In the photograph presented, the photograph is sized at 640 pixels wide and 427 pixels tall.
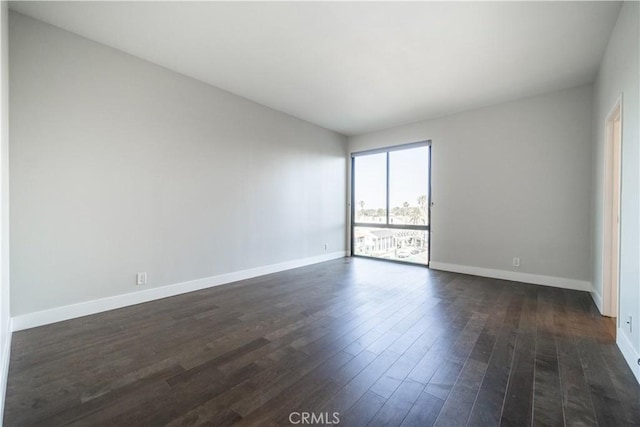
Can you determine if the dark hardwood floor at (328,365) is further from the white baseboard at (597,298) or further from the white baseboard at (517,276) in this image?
the white baseboard at (517,276)

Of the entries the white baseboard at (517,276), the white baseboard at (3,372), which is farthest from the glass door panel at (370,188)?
the white baseboard at (3,372)

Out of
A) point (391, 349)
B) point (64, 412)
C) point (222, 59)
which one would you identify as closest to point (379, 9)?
point (222, 59)

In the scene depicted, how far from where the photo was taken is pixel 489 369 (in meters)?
1.84

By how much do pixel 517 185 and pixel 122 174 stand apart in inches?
211

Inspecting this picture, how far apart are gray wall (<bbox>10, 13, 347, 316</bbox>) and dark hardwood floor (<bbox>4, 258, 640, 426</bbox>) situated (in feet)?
1.71

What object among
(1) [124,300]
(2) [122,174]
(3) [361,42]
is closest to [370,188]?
(3) [361,42]

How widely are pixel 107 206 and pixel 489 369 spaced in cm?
375

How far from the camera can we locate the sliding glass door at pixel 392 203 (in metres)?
5.21

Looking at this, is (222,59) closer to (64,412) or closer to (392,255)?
(64,412)

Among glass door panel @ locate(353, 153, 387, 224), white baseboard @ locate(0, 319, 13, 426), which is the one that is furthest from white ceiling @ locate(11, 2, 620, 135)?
white baseboard @ locate(0, 319, 13, 426)

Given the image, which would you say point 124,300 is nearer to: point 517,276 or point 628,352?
point 628,352

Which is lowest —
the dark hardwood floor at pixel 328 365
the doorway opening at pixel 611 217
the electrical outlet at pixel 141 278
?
the dark hardwood floor at pixel 328 365

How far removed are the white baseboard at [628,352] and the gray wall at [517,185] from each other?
78.3 inches

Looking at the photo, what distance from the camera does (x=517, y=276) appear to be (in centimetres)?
413
